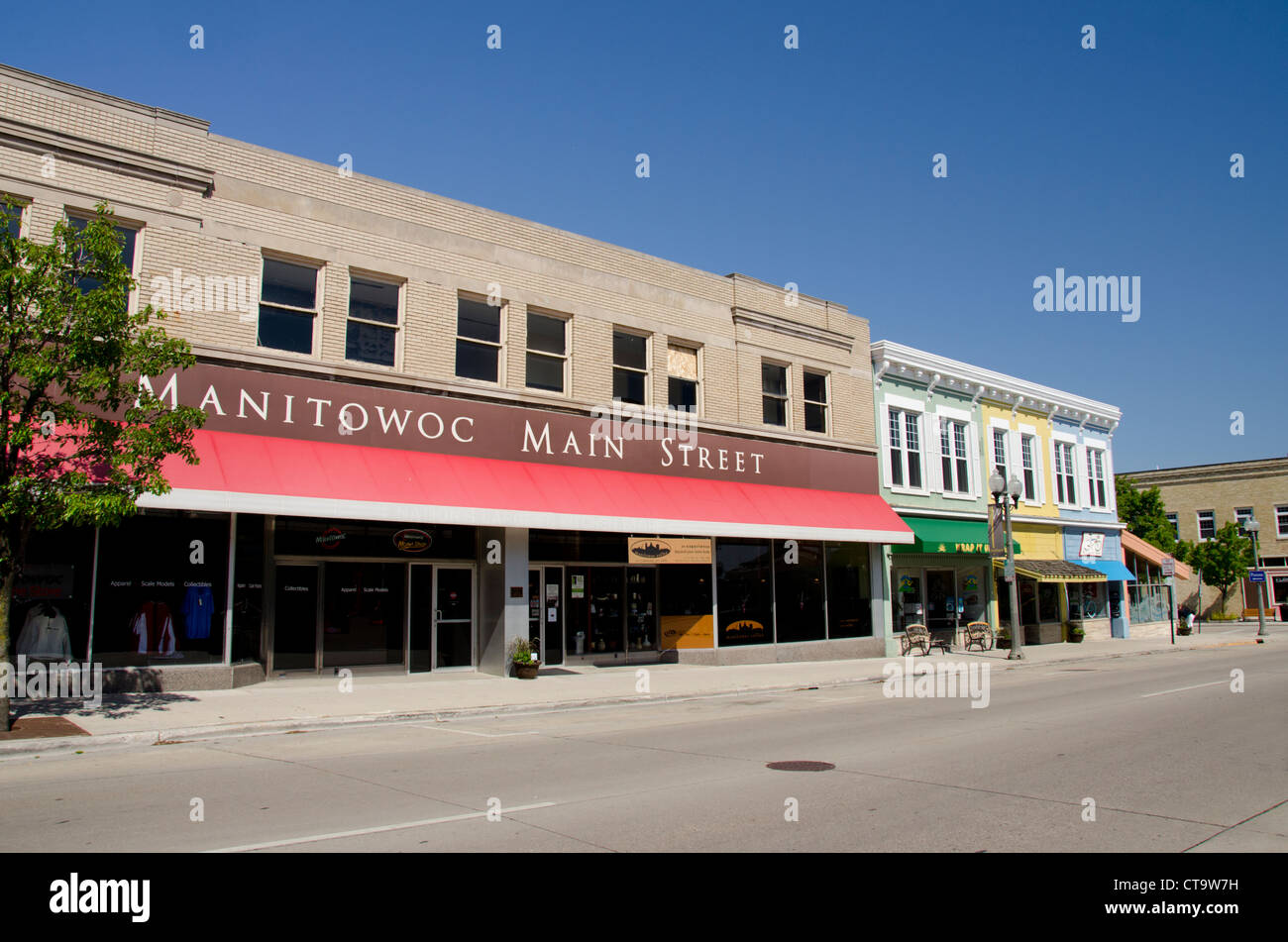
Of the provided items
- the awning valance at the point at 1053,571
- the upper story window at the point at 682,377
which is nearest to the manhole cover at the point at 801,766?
the upper story window at the point at 682,377

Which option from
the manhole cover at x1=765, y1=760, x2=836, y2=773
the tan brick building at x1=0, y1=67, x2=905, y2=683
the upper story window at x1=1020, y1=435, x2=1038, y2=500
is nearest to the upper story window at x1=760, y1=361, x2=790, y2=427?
the tan brick building at x1=0, y1=67, x2=905, y2=683

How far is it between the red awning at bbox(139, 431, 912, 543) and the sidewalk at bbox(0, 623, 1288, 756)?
2.96m

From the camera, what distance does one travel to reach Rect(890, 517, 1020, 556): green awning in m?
27.3

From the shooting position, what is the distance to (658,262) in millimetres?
23359

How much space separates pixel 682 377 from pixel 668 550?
180 inches

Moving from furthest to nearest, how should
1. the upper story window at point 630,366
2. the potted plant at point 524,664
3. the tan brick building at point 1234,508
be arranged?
the tan brick building at point 1234,508
the upper story window at point 630,366
the potted plant at point 524,664

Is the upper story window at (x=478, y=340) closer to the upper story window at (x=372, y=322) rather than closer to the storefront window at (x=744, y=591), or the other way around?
the upper story window at (x=372, y=322)

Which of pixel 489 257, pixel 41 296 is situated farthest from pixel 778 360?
pixel 41 296

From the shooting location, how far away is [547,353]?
20.8 meters

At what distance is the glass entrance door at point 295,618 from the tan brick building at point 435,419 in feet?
0.16

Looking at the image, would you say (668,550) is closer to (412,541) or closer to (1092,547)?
(412,541)

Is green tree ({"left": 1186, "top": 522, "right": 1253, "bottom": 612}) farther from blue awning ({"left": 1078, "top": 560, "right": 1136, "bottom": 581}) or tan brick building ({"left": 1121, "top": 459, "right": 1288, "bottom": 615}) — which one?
blue awning ({"left": 1078, "top": 560, "right": 1136, "bottom": 581})

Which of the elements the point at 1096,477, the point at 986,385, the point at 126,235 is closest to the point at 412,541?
the point at 126,235

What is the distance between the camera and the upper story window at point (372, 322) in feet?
59.4
